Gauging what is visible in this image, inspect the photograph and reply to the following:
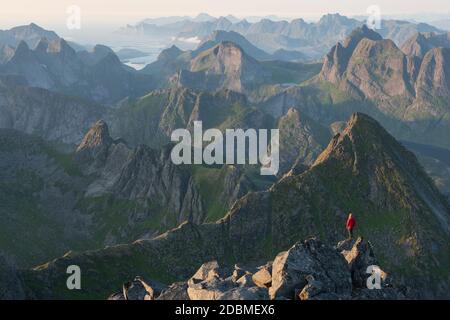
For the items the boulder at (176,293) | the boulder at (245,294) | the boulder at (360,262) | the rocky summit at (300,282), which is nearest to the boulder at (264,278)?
the rocky summit at (300,282)

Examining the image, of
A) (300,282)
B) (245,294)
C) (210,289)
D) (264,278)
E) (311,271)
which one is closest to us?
(245,294)

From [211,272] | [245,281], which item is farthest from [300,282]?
[211,272]

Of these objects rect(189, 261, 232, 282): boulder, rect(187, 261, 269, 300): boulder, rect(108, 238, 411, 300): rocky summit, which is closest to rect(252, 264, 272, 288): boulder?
rect(108, 238, 411, 300): rocky summit

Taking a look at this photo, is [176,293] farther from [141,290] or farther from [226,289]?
[141,290]

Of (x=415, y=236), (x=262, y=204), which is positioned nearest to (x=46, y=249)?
(x=262, y=204)

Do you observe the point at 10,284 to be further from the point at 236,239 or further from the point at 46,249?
the point at 46,249

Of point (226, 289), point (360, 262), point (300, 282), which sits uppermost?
point (300, 282)

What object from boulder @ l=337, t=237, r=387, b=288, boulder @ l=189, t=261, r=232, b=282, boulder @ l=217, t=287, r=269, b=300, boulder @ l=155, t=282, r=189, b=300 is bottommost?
boulder @ l=189, t=261, r=232, b=282

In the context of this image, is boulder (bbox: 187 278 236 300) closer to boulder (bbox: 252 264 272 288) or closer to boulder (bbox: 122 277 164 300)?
boulder (bbox: 252 264 272 288)
